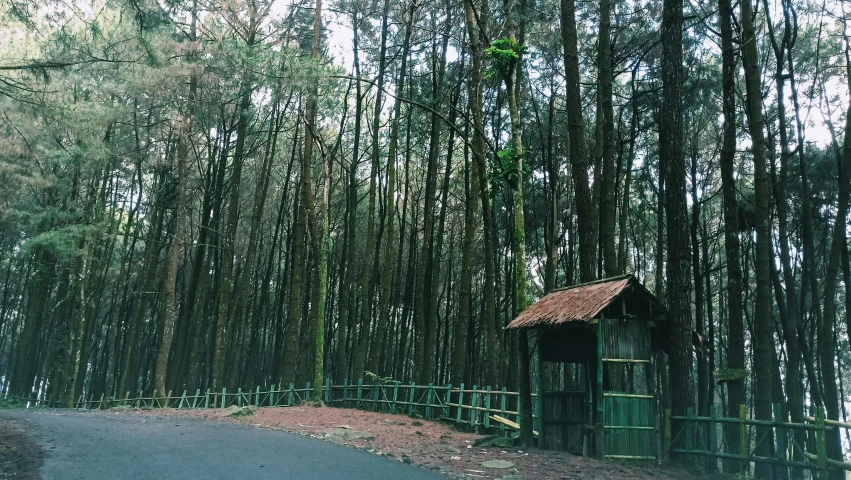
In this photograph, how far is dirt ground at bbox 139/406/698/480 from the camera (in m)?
8.00

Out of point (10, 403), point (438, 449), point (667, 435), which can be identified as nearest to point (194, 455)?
point (438, 449)

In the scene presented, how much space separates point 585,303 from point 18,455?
7720mm

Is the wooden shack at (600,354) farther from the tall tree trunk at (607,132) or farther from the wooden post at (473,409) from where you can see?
the tall tree trunk at (607,132)

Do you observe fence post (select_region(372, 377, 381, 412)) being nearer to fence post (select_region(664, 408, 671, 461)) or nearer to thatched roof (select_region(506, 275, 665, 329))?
thatched roof (select_region(506, 275, 665, 329))

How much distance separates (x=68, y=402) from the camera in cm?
2102

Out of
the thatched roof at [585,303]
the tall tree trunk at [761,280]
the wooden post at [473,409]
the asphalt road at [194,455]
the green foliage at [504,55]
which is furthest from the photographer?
the wooden post at [473,409]

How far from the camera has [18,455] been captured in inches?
305

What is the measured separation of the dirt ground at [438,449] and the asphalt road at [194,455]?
25.3 inches

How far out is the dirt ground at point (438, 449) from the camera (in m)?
8.00

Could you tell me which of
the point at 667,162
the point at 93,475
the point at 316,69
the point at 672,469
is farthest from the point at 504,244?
the point at 93,475

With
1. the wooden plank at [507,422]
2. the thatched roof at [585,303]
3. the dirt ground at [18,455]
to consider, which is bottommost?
the dirt ground at [18,455]

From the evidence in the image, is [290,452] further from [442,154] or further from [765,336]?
[442,154]

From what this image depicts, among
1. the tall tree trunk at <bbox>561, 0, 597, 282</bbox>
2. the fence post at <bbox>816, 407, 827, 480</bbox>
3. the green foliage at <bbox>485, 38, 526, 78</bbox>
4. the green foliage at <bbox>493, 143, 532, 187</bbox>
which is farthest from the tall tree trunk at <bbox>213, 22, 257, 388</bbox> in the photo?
the fence post at <bbox>816, 407, 827, 480</bbox>

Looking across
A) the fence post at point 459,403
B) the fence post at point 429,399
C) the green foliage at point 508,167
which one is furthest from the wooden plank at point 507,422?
the green foliage at point 508,167
